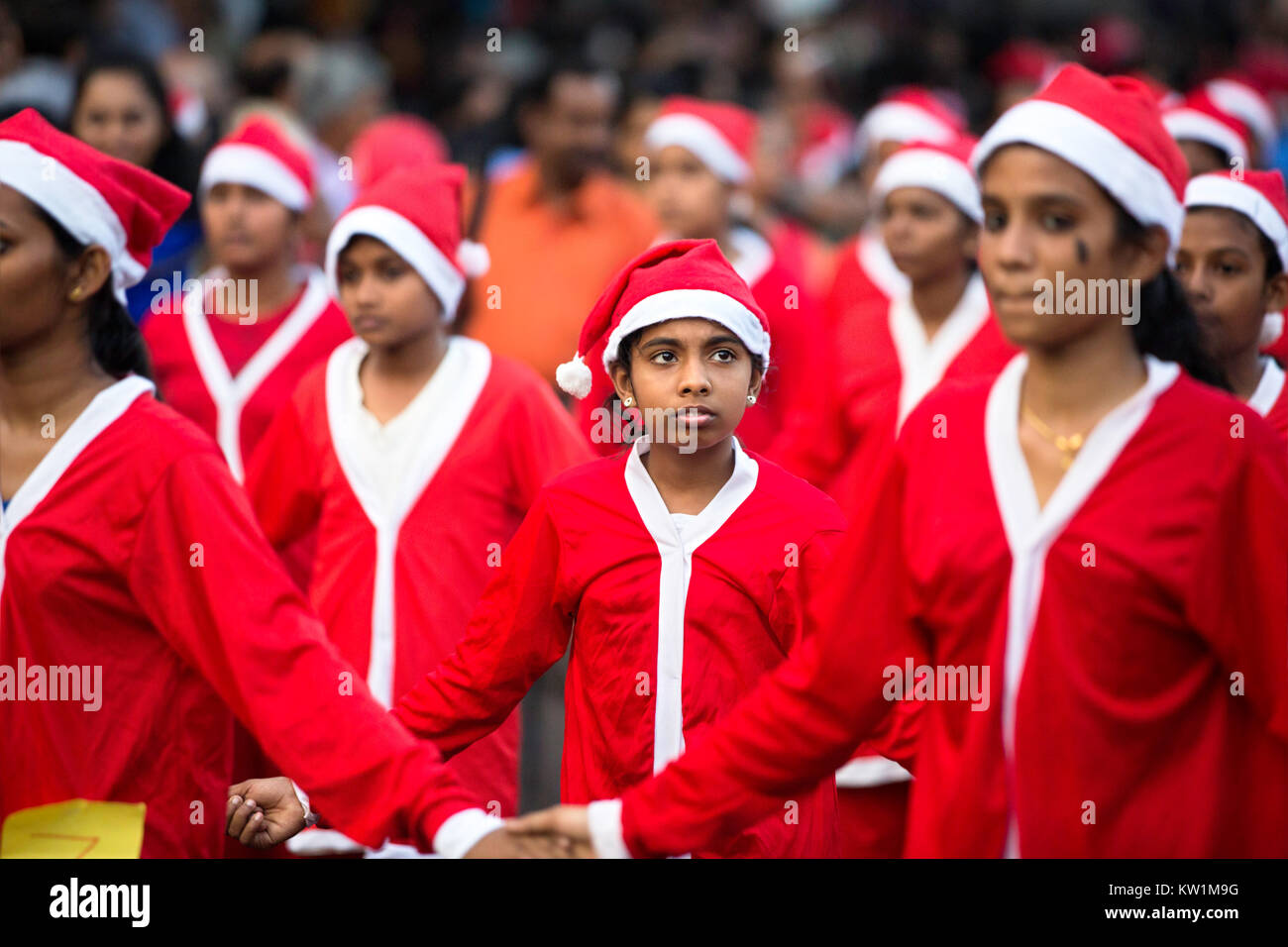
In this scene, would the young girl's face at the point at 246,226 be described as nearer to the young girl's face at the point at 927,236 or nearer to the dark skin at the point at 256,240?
the dark skin at the point at 256,240

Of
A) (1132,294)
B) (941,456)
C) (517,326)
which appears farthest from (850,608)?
(517,326)

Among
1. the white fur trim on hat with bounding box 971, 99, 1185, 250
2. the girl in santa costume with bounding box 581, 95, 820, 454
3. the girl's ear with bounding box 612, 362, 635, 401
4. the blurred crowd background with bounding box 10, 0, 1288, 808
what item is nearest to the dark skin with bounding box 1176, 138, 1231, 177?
the blurred crowd background with bounding box 10, 0, 1288, 808

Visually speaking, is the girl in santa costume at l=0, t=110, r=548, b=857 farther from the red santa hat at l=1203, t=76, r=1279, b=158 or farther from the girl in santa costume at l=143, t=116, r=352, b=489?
the red santa hat at l=1203, t=76, r=1279, b=158

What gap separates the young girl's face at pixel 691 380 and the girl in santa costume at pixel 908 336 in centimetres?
192

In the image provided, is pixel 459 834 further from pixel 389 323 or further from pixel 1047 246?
pixel 389 323

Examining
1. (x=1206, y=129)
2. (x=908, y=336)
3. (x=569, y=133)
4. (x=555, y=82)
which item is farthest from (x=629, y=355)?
(x=555, y=82)

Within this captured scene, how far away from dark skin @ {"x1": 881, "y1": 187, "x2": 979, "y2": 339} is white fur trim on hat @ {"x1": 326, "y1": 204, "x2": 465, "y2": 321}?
1857mm

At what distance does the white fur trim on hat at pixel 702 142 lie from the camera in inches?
328

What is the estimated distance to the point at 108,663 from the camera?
11.3ft

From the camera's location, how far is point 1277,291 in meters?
4.55

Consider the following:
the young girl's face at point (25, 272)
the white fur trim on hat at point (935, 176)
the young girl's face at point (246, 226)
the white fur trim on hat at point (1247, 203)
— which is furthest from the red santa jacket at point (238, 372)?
the white fur trim on hat at point (1247, 203)

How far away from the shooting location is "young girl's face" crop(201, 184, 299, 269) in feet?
21.4

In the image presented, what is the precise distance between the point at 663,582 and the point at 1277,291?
197 centimetres

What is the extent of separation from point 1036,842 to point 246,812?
166 cm
